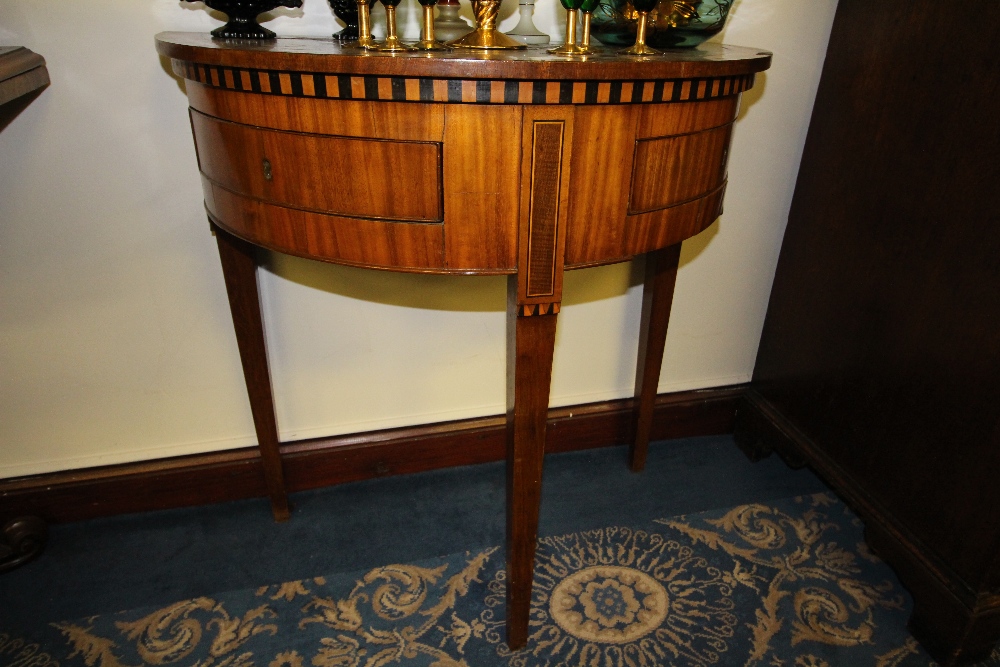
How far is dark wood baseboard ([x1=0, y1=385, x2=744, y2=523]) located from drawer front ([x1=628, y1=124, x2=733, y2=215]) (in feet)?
2.54

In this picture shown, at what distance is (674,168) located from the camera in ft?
2.41

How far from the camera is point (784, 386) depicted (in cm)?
139

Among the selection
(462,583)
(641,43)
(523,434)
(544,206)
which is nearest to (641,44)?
(641,43)

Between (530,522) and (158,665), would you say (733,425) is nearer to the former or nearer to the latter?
(530,522)

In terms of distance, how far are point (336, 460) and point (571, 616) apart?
568mm

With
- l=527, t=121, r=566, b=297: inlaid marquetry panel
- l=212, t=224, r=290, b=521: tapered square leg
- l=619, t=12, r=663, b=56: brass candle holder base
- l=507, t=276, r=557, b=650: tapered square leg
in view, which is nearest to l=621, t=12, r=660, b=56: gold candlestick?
l=619, t=12, r=663, b=56: brass candle holder base

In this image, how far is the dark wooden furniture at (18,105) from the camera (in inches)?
33.3

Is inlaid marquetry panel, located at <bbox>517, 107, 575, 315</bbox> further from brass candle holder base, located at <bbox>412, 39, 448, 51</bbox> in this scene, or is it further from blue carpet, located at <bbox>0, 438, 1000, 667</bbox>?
blue carpet, located at <bbox>0, 438, 1000, 667</bbox>

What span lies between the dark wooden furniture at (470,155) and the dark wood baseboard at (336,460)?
640mm

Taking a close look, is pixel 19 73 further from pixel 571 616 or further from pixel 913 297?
pixel 913 297

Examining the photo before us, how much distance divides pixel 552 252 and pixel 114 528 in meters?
1.07

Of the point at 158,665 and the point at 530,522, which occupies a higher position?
the point at 530,522

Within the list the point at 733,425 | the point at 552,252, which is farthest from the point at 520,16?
the point at 733,425

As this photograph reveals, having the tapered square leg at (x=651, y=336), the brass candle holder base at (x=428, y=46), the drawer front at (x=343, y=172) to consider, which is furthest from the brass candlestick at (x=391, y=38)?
the tapered square leg at (x=651, y=336)
